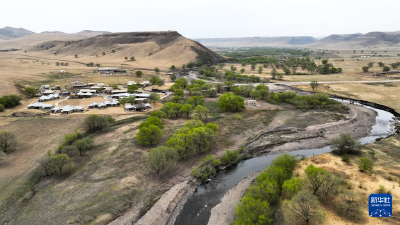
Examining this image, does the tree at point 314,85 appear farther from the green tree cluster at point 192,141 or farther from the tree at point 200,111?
the green tree cluster at point 192,141

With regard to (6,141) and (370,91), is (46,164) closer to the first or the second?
(6,141)

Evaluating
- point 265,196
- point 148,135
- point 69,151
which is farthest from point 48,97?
point 265,196

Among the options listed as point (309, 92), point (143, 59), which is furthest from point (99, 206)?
point (143, 59)

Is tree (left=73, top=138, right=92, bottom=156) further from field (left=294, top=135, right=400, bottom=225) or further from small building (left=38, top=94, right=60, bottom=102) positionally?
small building (left=38, top=94, right=60, bottom=102)

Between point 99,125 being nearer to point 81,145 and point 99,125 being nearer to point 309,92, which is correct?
point 81,145

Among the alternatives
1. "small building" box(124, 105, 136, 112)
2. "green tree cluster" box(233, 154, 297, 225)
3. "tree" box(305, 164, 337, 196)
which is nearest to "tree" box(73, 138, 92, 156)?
"small building" box(124, 105, 136, 112)

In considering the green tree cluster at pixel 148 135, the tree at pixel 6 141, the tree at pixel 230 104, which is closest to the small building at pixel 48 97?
the tree at pixel 6 141
